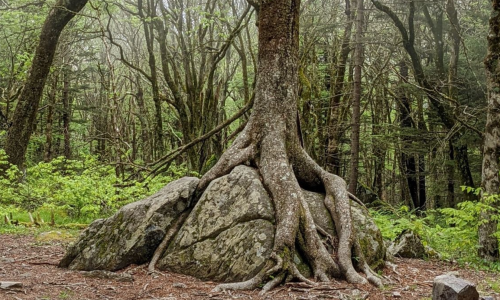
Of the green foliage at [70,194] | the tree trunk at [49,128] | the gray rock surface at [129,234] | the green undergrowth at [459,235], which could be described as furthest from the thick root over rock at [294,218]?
the tree trunk at [49,128]

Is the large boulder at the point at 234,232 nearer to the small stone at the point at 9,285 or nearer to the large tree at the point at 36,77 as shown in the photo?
the small stone at the point at 9,285

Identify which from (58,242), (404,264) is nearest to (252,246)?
(404,264)

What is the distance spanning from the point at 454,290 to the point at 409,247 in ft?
12.8

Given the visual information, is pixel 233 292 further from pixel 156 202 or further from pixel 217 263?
pixel 156 202

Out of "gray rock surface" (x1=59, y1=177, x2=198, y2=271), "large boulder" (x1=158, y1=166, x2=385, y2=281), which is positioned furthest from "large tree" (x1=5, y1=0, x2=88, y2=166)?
"large boulder" (x1=158, y1=166, x2=385, y2=281)

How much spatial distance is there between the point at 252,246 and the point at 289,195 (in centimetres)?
91

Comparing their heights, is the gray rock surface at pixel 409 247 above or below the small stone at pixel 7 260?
below

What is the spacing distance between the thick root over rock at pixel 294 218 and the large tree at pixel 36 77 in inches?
281

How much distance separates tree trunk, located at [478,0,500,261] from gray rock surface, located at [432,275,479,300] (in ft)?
13.4

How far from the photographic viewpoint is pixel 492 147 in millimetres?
7664

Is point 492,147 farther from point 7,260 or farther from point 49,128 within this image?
point 49,128

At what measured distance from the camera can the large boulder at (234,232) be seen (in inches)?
205

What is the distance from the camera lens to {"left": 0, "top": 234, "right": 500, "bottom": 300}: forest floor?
4492 millimetres

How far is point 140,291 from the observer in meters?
4.75
